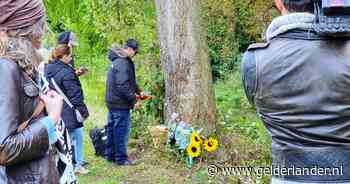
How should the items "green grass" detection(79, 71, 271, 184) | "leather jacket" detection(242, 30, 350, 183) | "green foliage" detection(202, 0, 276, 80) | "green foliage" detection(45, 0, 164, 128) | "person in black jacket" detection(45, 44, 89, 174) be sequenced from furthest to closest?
"green foliage" detection(202, 0, 276, 80) → "green foliage" detection(45, 0, 164, 128) → "green grass" detection(79, 71, 271, 184) → "person in black jacket" detection(45, 44, 89, 174) → "leather jacket" detection(242, 30, 350, 183)

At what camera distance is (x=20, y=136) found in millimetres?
2078

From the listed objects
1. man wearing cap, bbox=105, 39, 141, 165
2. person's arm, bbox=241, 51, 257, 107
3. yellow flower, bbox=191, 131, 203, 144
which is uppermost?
person's arm, bbox=241, 51, 257, 107

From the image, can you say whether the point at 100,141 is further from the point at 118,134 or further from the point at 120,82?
the point at 120,82

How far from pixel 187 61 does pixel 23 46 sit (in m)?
4.50

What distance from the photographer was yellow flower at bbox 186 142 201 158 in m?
6.47

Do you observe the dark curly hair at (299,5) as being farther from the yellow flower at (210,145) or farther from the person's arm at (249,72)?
the yellow flower at (210,145)

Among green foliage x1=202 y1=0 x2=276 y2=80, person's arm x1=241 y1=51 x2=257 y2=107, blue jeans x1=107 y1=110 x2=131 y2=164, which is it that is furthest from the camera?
green foliage x1=202 y1=0 x2=276 y2=80

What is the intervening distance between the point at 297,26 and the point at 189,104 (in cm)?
475

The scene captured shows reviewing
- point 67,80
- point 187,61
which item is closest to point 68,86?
point 67,80

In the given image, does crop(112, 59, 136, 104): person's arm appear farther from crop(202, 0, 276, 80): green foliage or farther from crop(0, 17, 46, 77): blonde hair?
crop(202, 0, 276, 80): green foliage

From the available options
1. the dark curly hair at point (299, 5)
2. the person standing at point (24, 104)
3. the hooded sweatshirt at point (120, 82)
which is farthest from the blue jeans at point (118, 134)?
the dark curly hair at point (299, 5)

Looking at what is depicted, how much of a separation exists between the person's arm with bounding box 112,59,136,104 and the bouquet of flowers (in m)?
0.73

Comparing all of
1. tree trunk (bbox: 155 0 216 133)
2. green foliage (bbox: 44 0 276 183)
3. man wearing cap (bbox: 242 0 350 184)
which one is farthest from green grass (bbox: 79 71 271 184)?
man wearing cap (bbox: 242 0 350 184)

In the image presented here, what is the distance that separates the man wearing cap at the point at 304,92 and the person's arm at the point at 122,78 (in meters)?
4.48
